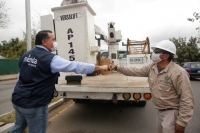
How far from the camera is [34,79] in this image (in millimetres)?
2139

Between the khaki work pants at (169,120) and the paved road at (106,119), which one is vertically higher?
the khaki work pants at (169,120)

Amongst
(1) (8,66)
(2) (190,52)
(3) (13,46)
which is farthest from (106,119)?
(3) (13,46)

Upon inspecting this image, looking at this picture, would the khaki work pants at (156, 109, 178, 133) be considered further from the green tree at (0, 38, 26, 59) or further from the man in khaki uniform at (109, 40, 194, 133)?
the green tree at (0, 38, 26, 59)

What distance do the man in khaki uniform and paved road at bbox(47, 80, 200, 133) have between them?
1951mm

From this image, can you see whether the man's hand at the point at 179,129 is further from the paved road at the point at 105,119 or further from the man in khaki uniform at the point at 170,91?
the paved road at the point at 105,119

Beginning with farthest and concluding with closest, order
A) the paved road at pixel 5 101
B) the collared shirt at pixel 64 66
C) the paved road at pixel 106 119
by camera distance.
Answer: the paved road at pixel 5 101 → the paved road at pixel 106 119 → the collared shirt at pixel 64 66

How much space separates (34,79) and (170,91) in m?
1.64

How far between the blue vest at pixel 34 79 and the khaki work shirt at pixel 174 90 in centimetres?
134

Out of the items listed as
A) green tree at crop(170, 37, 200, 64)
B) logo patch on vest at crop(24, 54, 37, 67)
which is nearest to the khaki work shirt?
logo patch on vest at crop(24, 54, 37, 67)

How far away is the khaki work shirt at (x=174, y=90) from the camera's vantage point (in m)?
2.14

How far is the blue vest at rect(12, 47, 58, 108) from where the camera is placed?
2.13 metres

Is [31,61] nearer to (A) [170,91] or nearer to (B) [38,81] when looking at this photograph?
(B) [38,81]

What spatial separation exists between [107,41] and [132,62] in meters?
2.80

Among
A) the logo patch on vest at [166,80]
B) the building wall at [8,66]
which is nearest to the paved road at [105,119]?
the logo patch on vest at [166,80]
